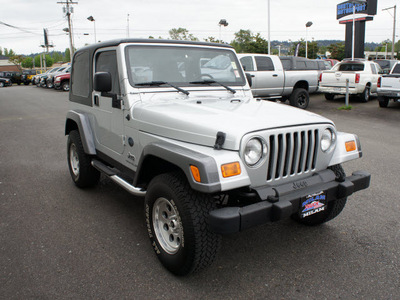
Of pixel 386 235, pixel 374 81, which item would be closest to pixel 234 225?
pixel 386 235

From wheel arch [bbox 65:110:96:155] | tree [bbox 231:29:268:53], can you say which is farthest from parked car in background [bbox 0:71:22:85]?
wheel arch [bbox 65:110:96:155]

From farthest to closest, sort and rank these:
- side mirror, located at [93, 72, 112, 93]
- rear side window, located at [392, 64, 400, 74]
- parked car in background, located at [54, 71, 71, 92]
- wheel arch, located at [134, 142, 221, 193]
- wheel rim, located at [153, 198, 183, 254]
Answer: parked car in background, located at [54, 71, 71, 92], rear side window, located at [392, 64, 400, 74], side mirror, located at [93, 72, 112, 93], wheel rim, located at [153, 198, 183, 254], wheel arch, located at [134, 142, 221, 193]

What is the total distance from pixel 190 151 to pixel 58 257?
170cm

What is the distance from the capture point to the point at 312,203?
2.95 meters

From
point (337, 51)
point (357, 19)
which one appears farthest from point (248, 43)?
point (357, 19)

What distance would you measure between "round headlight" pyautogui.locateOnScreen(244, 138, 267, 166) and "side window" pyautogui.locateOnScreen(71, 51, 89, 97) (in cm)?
281

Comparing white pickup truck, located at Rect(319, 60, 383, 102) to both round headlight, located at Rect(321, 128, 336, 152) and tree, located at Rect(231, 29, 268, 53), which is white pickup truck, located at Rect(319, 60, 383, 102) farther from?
tree, located at Rect(231, 29, 268, 53)

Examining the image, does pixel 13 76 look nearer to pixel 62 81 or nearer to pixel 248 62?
pixel 62 81

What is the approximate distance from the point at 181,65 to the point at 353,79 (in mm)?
12714

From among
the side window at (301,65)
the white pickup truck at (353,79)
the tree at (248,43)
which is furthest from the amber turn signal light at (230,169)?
the tree at (248,43)

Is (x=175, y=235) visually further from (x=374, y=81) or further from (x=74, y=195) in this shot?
(x=374, y=81)

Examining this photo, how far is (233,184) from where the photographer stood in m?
2.59

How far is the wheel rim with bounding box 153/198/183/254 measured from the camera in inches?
119

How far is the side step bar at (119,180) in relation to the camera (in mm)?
3453
